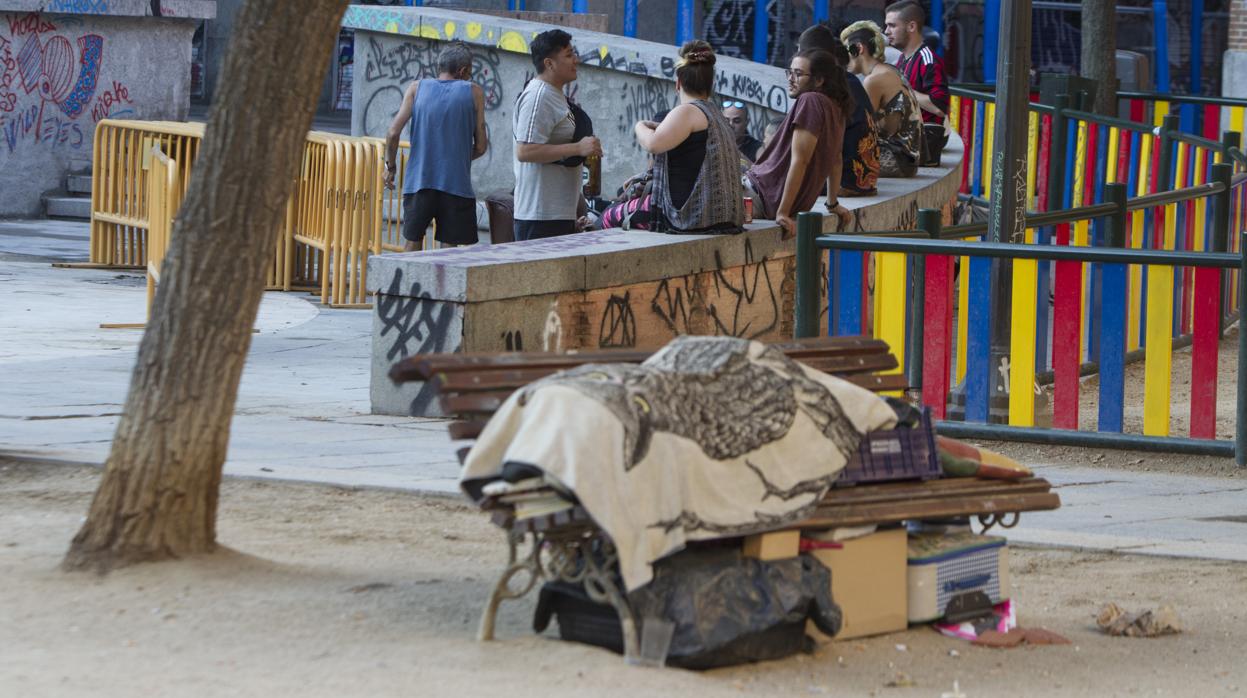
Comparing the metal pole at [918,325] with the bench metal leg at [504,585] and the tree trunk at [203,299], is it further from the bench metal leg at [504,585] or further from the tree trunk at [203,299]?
the bench metal leg at [504,585]

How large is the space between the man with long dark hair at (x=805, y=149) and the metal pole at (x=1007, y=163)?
→ 105 centimetres

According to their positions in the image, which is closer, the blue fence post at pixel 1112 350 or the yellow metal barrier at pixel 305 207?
the blue fence post at pixel 1112 350

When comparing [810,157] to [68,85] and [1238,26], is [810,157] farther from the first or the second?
[1238,26]

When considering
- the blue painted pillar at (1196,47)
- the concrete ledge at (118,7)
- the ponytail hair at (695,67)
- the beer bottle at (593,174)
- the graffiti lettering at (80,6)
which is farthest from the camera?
the blue painted pillar at (1196,47)

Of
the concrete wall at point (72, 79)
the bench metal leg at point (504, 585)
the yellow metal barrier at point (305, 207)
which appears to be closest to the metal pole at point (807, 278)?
the bench metal leg at point (504, 585)

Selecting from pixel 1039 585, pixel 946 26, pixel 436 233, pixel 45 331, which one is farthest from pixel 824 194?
pixel 946 26

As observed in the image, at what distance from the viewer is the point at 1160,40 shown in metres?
25.3

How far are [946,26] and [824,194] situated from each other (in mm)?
14458

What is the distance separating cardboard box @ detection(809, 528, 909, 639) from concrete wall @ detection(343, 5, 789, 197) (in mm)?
11275

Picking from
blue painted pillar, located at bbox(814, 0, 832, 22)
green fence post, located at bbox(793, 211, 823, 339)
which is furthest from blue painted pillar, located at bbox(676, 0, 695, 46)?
green fence post, located at bbox(793, 211, 823, 339)

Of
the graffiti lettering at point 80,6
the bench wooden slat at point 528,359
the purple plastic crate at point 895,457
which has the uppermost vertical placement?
the graffiti lettering at point 80,6

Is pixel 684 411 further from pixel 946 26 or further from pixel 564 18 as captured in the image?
pixel 946 26

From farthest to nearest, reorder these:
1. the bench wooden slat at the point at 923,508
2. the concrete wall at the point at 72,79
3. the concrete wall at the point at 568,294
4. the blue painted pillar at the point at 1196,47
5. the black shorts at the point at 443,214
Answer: the blue painted pillar at the point at 1196,47
the concrete wall at the point at 72,79
the black shorts at the point at 443,214
the concrete wall at the point at 568,294
the bench wooden slat at the point at 923,508

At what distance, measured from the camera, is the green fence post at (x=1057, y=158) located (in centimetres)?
1538
